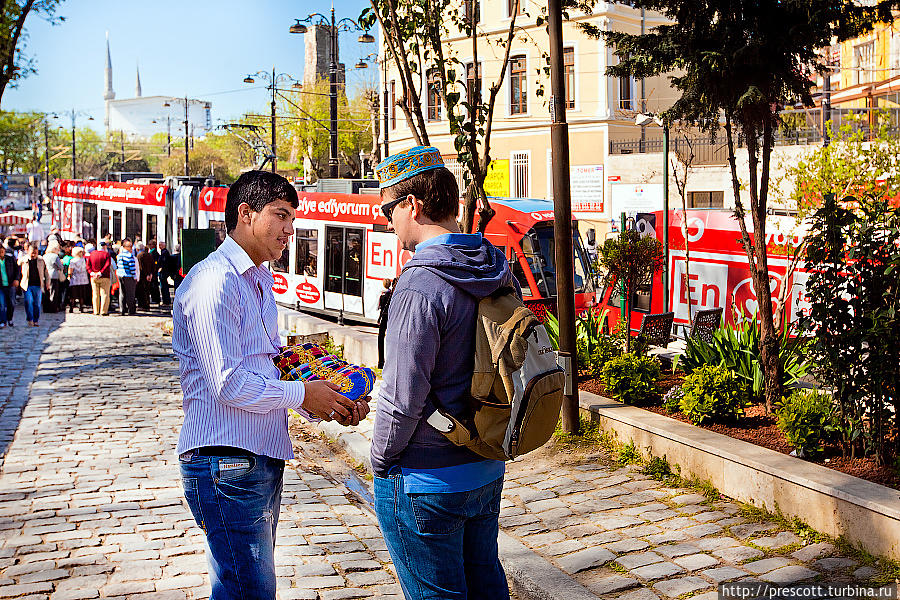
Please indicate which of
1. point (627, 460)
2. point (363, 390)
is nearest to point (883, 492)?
point (627, 460)

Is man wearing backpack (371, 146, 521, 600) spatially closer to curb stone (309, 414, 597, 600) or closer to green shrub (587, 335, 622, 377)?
curb stone (309, 414, 597, 600)

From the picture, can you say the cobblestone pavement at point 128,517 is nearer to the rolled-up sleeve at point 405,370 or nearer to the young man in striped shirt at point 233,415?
the young man in striped shirt at point 233,415

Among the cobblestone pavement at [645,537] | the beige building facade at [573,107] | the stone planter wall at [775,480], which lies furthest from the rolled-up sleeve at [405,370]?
the beige building facade at [573,107]

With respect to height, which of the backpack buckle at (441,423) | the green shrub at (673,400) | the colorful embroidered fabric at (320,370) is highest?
the colorful embroidered fabric at (320,370)

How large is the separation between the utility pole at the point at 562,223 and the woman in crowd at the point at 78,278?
56.9 feet

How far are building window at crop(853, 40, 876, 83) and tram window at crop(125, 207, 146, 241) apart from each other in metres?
27.1

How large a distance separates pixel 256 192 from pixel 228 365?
0.69 m

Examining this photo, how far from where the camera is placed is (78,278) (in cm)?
2295

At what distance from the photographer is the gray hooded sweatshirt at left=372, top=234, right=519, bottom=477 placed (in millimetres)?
2965

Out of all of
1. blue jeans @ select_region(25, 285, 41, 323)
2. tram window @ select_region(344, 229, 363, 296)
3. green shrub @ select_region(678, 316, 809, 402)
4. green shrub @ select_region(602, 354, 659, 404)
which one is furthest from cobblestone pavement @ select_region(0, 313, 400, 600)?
blue jeans @ select_region(25, 285, 41, 323)

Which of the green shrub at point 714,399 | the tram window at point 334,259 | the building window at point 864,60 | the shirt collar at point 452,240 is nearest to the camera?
the shirt collar at point 452,240

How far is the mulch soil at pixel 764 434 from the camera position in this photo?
19.6 feet

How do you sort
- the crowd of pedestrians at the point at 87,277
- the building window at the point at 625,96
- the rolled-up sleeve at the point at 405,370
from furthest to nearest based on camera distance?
the building window at the point at 625,96 → the crowd of pedestrians at the point at 87,277 → the rolled-up sleeve at the point at 405,370

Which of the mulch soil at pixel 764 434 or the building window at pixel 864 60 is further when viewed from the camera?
the building window at pixel 864 60
